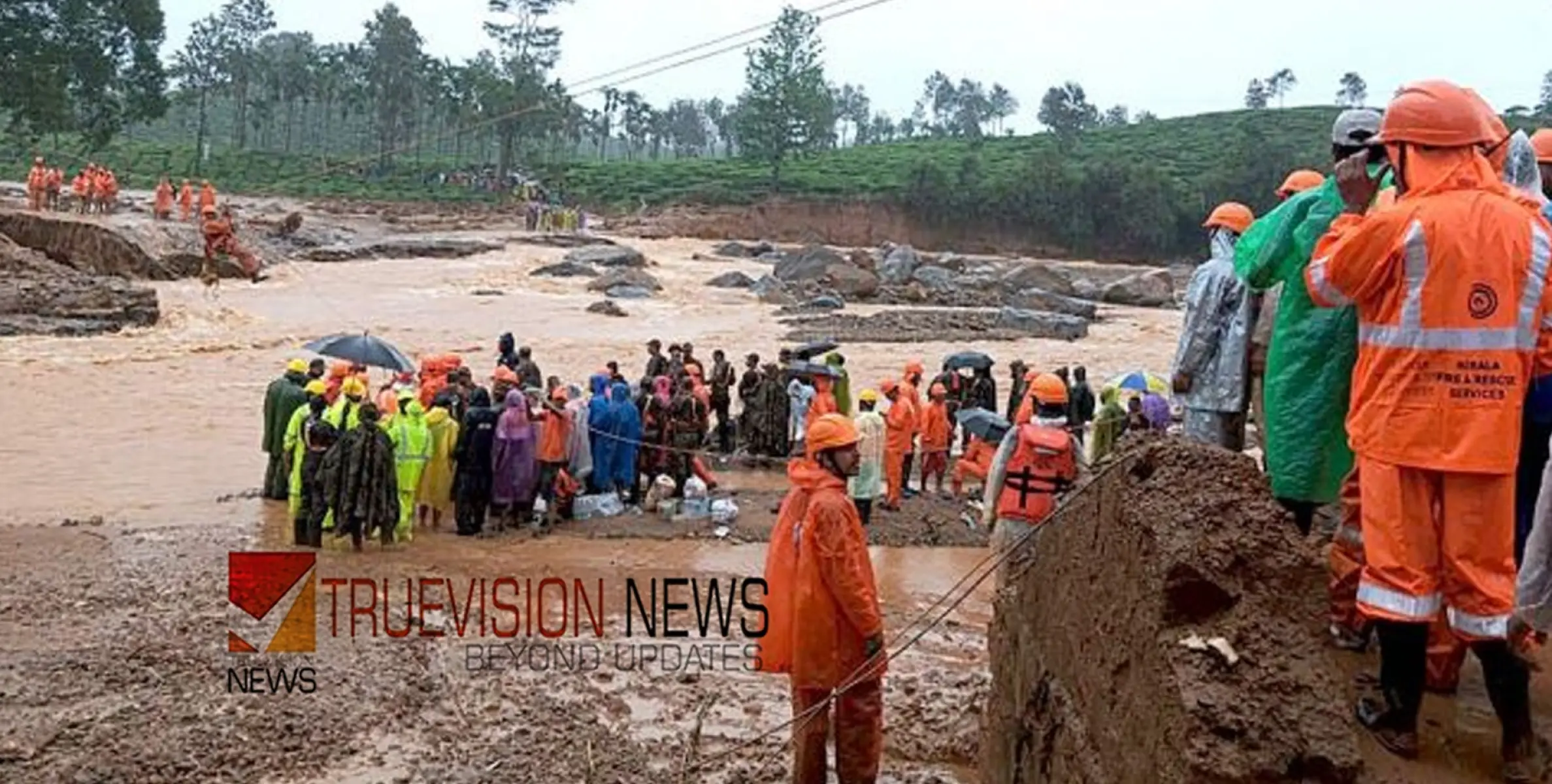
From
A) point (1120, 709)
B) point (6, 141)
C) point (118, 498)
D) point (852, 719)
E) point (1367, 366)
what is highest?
point (6, 141)

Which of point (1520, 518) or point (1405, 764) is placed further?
point (1520, 518)

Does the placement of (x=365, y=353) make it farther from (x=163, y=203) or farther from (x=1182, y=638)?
(x=163, y=203)

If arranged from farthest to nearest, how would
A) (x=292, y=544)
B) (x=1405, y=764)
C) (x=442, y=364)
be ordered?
(x=442, y=364)
(x=292, y=544)
(x=1405, y=764)

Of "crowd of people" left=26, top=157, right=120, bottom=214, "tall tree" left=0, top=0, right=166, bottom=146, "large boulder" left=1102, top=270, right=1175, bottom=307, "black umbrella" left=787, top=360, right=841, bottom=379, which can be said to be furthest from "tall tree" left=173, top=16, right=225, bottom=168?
"black umbrella" left=787, top=360, right=841, bottom=379

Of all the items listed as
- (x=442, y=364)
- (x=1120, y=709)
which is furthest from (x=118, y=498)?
(x=1120, y=709)

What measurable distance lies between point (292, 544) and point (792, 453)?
6038 mm

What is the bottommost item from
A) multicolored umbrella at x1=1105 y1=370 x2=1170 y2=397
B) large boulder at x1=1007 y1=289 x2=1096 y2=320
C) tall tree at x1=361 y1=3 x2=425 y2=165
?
multicolored umbrella at x1=1105 y1=370 x2=1170 y2=397

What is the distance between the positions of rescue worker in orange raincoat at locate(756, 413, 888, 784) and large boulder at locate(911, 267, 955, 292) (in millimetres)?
33703

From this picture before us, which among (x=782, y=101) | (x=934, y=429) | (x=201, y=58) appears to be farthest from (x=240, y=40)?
(x=934, y=429)

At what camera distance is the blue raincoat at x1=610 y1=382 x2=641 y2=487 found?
1266 cm

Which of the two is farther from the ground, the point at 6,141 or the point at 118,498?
the point at 6,141

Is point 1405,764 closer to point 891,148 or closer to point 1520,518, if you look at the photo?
point 1520,518

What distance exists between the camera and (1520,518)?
13.5ft

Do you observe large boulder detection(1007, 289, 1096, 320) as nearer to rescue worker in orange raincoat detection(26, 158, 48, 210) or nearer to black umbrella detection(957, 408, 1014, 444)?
black umbrella detection(957, 408, 1014, 444)
